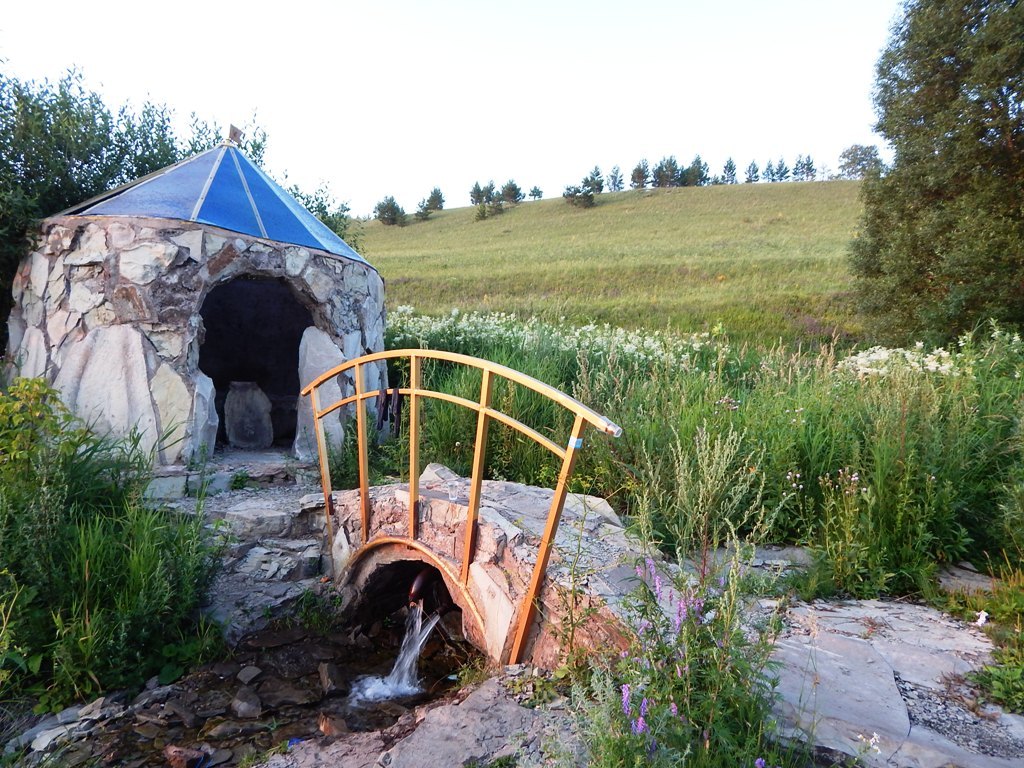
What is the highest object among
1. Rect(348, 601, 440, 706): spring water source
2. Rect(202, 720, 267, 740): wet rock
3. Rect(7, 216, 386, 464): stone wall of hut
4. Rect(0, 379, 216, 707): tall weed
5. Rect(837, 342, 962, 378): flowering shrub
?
Rect(7, 216, 386, 464): stone wall of hut

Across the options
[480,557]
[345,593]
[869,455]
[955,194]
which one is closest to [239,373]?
[345,593]

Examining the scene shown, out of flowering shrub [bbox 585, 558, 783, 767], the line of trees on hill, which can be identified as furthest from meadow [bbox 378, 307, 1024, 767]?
the line of trees on hill

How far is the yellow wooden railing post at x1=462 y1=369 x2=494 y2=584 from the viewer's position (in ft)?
10.2

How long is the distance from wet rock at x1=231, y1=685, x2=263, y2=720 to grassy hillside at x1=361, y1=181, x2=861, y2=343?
11.1 meters

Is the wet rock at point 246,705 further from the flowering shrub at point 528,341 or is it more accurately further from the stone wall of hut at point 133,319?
the flowering shrub at point 528,341

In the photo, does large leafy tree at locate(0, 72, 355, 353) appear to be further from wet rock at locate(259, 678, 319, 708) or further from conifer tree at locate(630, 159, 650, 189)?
conifer tree at locate(630, 159, 650, 189)

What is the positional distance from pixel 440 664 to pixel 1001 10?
42.8ft

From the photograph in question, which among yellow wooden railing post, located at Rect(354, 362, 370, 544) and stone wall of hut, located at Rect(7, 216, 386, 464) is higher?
stone wall of hut, located at Rect(7, 216, 386, 464)

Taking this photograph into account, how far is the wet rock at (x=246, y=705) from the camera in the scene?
362 centimetres

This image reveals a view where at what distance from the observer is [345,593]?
464 centimetres

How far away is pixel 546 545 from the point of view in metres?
2.81

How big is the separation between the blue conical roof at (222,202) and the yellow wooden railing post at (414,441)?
2.92 m

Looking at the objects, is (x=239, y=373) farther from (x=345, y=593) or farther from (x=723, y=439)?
(x=723, y=439)

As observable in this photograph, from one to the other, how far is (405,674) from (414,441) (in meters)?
1.71
